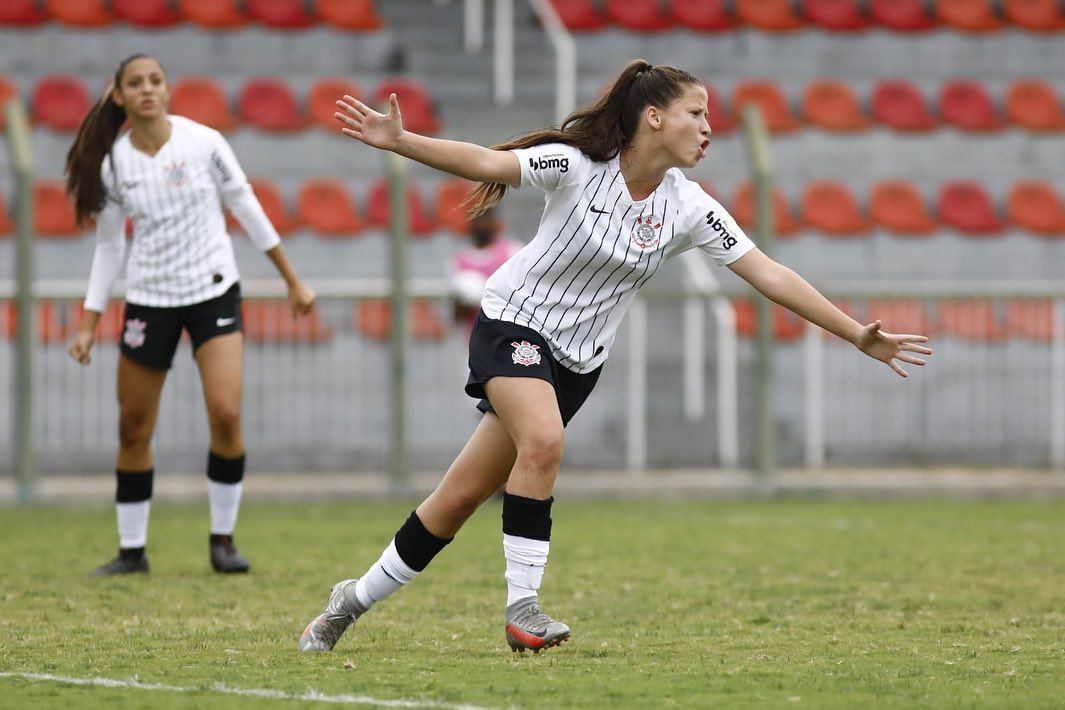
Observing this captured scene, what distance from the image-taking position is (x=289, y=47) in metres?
16.6

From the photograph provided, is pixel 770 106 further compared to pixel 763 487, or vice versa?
pixel 770 106

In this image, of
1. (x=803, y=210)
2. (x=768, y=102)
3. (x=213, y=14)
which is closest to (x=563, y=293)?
(x=803, y=210)

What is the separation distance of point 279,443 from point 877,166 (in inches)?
273

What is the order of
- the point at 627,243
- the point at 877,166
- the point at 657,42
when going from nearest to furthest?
the point at 627,243
the point at 877,166
the point at 657,42

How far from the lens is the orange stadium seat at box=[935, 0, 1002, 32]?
17.9 m

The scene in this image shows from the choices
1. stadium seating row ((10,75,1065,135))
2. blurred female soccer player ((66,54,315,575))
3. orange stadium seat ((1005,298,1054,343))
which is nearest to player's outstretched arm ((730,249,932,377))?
blurred female soccer player ((66,54,315,575))

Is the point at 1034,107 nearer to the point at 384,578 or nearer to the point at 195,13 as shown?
the point at 195,13

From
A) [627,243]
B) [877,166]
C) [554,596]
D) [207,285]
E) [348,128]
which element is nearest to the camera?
[348,128]

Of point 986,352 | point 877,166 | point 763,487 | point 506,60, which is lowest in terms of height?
point 763,487

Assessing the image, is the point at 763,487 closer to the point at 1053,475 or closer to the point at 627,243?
the point at 1053,475

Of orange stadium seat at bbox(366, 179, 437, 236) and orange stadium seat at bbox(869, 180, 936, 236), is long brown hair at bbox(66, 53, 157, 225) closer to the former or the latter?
orange stadium seat at bbox(366, 179, 437, 236)

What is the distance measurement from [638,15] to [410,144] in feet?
42.7

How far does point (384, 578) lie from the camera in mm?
5316

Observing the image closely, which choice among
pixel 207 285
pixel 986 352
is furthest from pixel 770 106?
pixel 207 285
